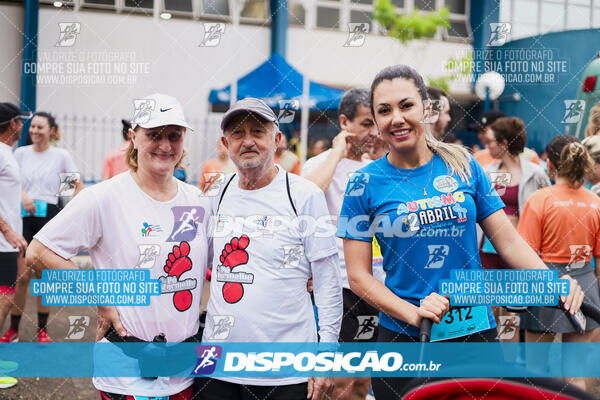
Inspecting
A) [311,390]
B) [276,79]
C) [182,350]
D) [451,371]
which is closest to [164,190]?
[182,350]

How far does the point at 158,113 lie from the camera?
7.57 ft

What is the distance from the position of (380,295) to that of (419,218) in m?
0.30

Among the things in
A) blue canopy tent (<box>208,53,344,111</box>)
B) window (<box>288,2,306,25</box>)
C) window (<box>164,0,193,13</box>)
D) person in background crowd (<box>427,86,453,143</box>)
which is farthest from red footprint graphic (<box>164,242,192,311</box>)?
window (<box>288,2,306,25</box>)

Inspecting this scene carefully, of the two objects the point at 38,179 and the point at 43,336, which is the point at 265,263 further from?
the point at 43,336

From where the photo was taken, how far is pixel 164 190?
236 centimetres

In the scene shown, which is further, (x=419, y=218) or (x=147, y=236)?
(x=147, y=236)

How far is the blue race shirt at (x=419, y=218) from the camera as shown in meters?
2.09

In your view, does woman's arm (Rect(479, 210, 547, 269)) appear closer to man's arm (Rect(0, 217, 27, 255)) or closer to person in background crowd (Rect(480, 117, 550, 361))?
person in background crowd (Rect(480, 117, 550, 361))

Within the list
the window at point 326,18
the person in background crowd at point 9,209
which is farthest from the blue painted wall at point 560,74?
the window at point 326,18

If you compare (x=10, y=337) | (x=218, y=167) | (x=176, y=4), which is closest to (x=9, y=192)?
(x=10, y=337)

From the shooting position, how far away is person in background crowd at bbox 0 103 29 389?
3.73m

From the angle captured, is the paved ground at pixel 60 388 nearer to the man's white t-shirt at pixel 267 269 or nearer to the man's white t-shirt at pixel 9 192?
the man's white t-shirt at pixel 9 192

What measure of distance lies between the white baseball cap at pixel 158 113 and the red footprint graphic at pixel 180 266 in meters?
0.48

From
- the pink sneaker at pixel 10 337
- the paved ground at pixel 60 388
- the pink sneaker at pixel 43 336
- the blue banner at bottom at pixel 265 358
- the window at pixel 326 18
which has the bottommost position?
the paved ground at pixel 60 388
